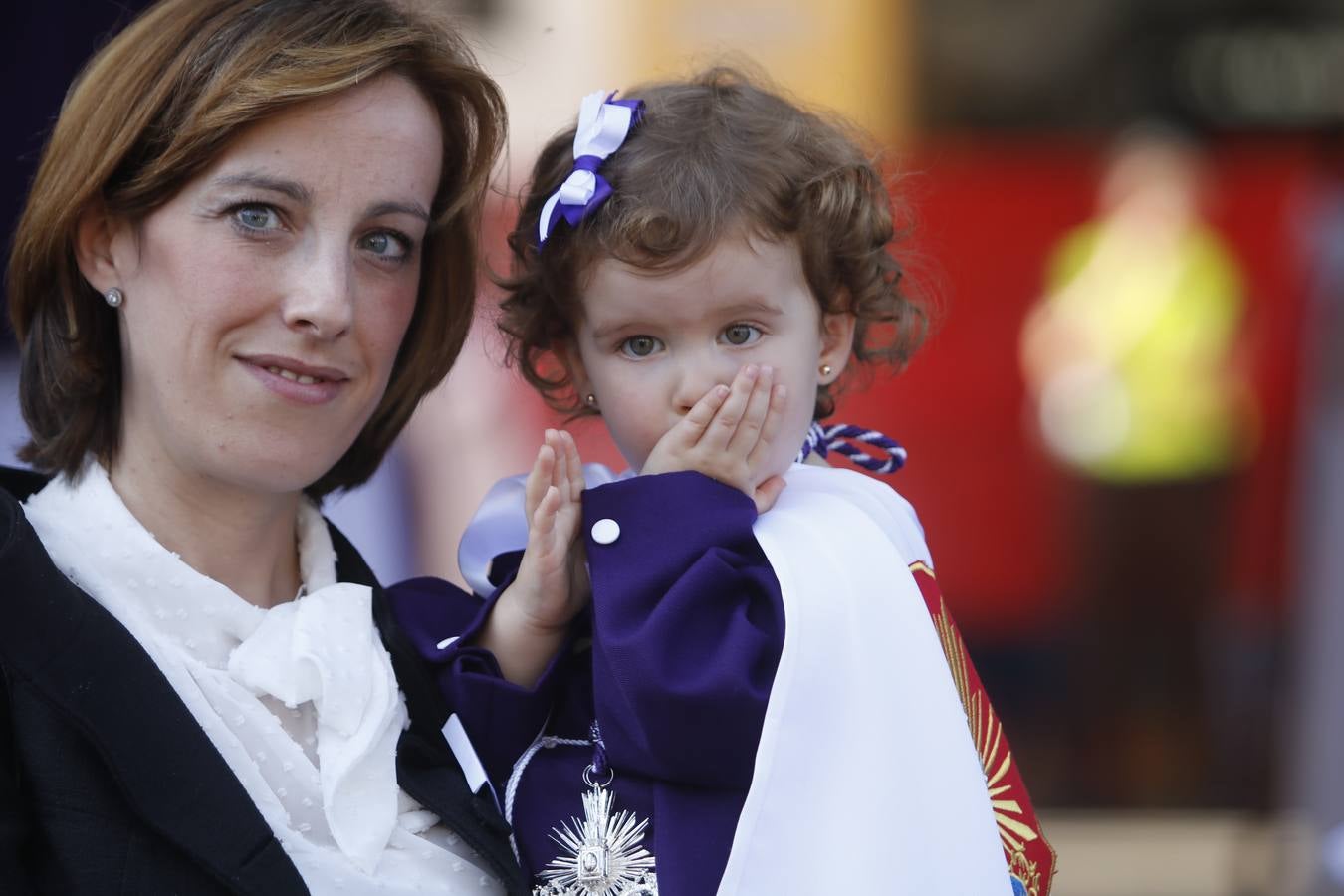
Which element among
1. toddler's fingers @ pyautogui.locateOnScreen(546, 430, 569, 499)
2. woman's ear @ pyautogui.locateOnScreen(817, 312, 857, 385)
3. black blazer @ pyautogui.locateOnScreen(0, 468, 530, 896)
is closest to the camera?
black blazer @ pyautogui.locateOnScreen(0, 468, 530, 896)

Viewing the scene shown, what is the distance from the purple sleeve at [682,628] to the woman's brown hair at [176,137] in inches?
20.7

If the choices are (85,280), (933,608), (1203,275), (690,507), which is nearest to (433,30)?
(85,280)

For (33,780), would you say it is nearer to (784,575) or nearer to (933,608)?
(784,575)

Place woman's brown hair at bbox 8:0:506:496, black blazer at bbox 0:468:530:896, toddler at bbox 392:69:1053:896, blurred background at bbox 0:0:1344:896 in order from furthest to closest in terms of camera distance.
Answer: blurred background at bbox 0:0:1344:896 → woman's brown hair at bbox 8:0:506:496 → toddler at bbox 392:69:1053:896 → black blazer at bbox 0:468:530:896

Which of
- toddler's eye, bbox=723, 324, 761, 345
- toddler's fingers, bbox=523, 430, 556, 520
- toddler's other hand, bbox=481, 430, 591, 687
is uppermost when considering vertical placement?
toddler's eye, bbox=723, 324, 761, 345

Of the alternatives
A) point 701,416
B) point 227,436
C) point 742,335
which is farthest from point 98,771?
point 742,335

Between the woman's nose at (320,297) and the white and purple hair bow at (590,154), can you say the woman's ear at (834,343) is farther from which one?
the woman's nose at (320,297)

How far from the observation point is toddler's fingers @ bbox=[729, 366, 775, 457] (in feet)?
6.40

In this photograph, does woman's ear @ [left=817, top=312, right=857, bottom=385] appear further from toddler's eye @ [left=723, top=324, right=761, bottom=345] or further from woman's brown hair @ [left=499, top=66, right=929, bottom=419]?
toddler's eye @ [left=723, top=324, right=761, bottom=345]

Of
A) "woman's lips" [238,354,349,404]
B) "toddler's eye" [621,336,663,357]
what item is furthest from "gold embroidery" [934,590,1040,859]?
"woman's lips" [238,354,349,404]

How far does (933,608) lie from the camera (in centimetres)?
203

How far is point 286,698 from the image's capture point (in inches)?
74.9

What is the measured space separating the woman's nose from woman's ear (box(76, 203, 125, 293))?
0.80 ft

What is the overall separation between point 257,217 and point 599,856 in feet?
2.88
